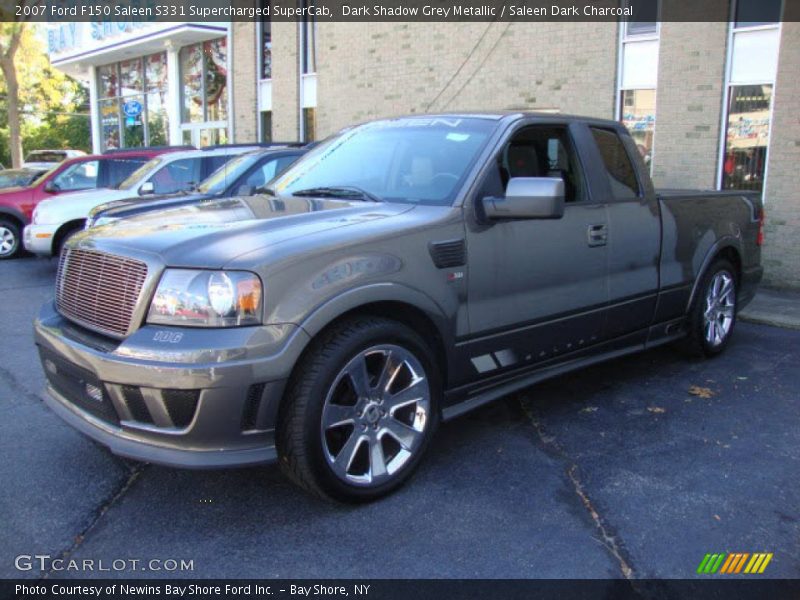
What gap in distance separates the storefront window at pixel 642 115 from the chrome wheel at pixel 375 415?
8.28 m

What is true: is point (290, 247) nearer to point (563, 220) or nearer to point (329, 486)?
point (329, 486)

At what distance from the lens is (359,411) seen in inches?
130

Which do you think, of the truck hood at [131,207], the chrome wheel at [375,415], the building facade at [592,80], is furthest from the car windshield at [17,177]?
the chrome wheel at [375,415]

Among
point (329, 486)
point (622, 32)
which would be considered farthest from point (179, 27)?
point (329, 486)

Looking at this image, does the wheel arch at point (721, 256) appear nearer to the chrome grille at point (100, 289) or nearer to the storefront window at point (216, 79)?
the chrome grille at point (100, 289)

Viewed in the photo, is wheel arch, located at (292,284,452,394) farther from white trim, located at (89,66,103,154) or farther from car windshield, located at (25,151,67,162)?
car windshield, located at (25,151,67,162)

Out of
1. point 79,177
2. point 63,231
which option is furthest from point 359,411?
point 79,177

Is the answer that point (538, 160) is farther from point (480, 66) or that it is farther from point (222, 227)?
point (480, 66)

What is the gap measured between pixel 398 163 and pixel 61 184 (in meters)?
9.77

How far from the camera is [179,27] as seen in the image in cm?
1861

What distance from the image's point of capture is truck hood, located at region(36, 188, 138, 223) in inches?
404

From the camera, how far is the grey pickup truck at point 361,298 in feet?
9.59

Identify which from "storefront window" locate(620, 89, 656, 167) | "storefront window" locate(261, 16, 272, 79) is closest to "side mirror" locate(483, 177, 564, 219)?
"storefront window" locate(620, 89, 656, 167)

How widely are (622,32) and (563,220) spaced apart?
25.6 ft
